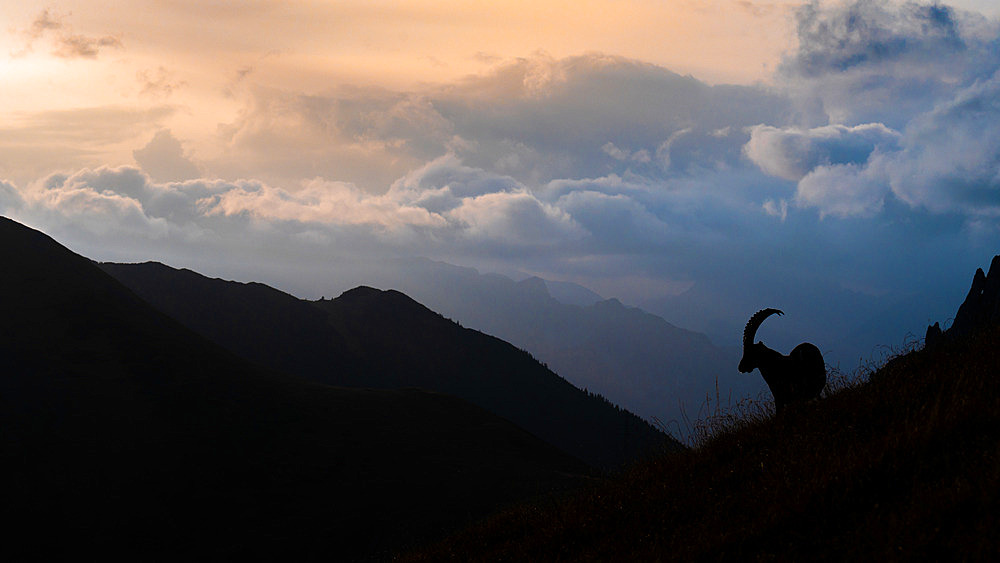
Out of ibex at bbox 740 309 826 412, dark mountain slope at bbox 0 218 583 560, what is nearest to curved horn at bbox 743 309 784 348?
ibex at bbox 740 309 826 412

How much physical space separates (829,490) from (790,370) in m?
5.37

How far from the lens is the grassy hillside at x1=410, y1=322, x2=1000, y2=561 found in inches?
227

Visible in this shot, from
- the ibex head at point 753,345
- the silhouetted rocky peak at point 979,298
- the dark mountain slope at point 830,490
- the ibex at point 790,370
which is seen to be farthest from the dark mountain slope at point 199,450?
the dark mountain slope at point 830,490

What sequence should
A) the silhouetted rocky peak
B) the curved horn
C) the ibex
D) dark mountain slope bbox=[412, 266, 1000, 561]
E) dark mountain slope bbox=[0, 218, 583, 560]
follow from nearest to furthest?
dark mountain slope bbox=[412, 266, 1000, 561]
the ibex
the curved horn
the silhouetted rocky peak
dark mountain slope bbox=[0, 218, 583, 560]

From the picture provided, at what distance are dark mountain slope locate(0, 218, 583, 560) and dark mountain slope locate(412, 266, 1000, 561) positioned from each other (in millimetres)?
35574

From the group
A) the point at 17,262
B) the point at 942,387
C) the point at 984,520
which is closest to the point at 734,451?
the point at 942,387

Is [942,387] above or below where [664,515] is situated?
above

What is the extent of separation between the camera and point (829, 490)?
676 cm

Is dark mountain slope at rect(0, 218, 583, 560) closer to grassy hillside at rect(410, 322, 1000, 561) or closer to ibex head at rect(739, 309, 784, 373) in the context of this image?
ibex head at rect(739, 309, 784, 373)

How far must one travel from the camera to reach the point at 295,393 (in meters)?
89.1

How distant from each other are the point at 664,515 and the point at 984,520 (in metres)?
3.58

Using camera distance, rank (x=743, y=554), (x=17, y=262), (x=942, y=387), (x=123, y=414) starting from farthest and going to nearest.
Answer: (x=17, y=262) < (x=123, y=414) < (x=942, y=387) < (x=743, y=554)

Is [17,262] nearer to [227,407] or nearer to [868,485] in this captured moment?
[227,407]

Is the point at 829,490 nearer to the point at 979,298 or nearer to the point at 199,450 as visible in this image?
the point at 979,298
